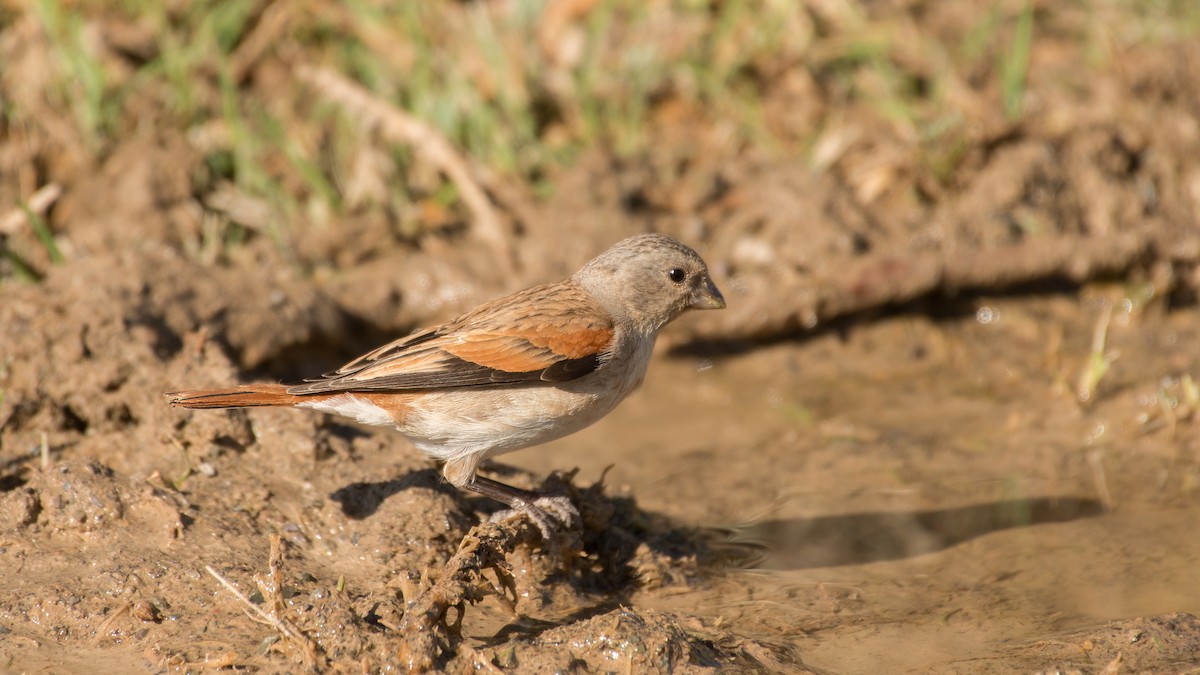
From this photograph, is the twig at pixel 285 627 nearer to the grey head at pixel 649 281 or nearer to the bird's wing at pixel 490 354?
the bird's wing at pixel 490 354

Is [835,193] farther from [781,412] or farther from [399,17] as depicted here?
[399,17]

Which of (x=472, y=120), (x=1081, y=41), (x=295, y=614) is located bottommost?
(x=295, y=614)

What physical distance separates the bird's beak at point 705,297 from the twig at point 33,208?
4.22 meters

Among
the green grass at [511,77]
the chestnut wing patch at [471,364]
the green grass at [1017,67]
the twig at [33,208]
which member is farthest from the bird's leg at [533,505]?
the green grass at [1017,67]

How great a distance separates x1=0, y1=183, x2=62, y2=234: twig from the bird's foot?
411cm

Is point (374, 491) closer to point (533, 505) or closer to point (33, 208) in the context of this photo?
point (533, 505)

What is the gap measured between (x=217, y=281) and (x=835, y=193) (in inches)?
166

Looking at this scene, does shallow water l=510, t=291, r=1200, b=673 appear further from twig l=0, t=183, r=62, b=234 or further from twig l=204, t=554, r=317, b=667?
twig l=0, t=183, r=62, b=234

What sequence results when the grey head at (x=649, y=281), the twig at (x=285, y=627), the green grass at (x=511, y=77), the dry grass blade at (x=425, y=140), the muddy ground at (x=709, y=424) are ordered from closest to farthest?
the twig at (x=285, y=627), the muddy ground at (x=709, y=424), the grey head at (x=649, y=281), the dry grass blade at (x=425, y=140), the green grass at (x=511, y=77)

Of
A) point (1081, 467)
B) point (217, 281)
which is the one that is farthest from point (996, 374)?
point (217, 281)

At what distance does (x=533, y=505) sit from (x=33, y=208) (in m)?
4.54

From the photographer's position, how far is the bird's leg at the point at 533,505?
5152mm

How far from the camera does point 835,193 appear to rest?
8.48 m

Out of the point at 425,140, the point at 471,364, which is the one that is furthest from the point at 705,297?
the point at 425,140
